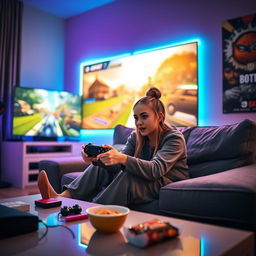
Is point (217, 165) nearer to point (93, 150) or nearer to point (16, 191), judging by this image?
point (93, 150)

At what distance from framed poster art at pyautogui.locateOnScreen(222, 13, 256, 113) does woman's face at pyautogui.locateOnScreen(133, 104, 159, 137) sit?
130 centimetres

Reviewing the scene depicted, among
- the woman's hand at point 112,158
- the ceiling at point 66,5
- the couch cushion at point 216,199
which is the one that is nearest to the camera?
the couch cushion at point 216,199

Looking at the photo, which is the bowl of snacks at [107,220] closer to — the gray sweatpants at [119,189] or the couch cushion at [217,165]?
the gray sweatpants at [119,189]

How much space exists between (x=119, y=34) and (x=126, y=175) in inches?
107

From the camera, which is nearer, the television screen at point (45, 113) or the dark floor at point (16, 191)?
the dark floor at point (16, 191)

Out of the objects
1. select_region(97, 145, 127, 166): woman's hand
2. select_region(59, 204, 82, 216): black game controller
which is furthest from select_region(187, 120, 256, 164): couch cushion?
select_region(59, 204, 82, 216): black game controller

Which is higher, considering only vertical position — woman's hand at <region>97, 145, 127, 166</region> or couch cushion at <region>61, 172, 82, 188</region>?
woman's hand at <region>97, 145, 127, 166</region>

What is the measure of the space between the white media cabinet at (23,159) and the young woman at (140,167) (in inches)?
75.6

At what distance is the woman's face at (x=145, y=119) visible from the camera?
63.0 inches

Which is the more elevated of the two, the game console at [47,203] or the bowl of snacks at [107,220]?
the bowl of snacks at [107,220]

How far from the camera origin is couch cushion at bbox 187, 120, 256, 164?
5.50ft

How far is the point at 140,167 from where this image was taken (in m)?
1.36

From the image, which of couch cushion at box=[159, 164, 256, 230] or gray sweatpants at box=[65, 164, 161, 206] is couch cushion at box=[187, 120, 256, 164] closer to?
couch cushion at box=[159, 164, 256, 230]

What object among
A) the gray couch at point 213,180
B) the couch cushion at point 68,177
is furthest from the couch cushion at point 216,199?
the couch cushion at point 68,177
